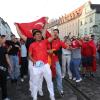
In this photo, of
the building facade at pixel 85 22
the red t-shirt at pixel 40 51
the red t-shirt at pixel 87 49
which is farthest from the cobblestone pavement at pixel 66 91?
the building facade at pixel 85 22

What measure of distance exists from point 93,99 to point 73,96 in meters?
0.91

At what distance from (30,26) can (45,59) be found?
2956 mm

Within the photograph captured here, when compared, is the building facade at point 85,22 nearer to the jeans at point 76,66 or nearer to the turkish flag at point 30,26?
the jeans at point 76,66

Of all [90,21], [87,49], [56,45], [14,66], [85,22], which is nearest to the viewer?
[56,45]

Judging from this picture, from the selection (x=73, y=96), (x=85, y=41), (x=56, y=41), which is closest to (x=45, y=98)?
(x=73, y=96)

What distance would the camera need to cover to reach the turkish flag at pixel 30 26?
11.7 metres

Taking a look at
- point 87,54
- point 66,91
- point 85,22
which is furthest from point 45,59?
point 85,22

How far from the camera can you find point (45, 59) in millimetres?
9453

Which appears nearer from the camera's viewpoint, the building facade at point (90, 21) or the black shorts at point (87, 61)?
the black shorts at point (87, 61)

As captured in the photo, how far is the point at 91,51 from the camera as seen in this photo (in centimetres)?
1609

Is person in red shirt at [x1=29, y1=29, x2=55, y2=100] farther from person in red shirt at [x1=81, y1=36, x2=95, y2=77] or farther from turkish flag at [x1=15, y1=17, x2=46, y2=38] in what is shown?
person in red shirt at [x1=81, y1=36, x2=95, y2=77]

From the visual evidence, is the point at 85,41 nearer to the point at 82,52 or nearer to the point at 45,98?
the point at 82,52

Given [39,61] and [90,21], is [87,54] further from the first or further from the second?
[90,21]

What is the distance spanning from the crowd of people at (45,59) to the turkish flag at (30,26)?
1.04ft
